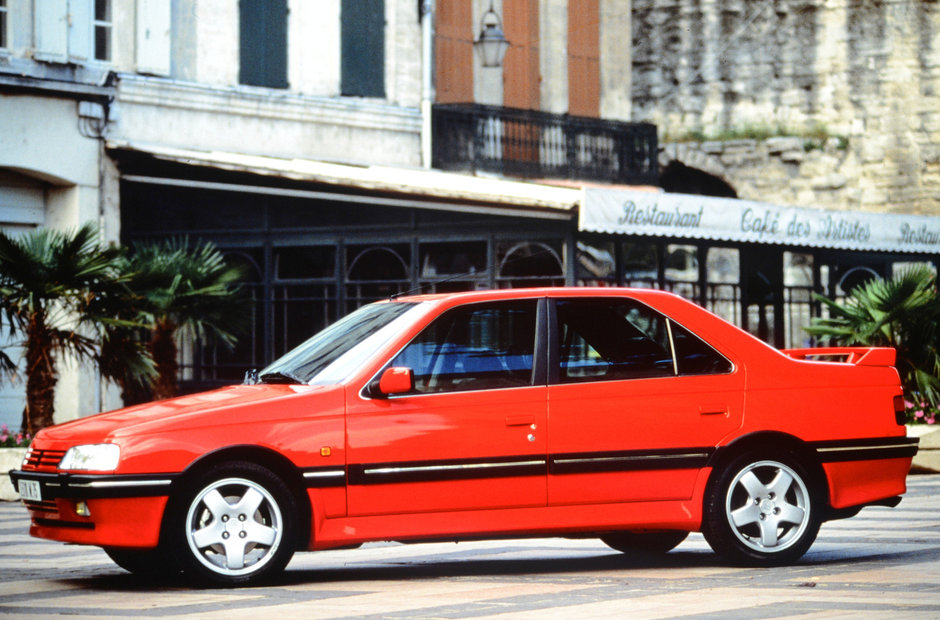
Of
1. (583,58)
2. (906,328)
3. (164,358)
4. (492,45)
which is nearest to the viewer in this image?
(164,358)

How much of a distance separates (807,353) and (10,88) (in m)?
12.4

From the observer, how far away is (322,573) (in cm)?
908

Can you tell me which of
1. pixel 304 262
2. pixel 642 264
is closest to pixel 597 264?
pixel 642 264

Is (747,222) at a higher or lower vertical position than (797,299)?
higher

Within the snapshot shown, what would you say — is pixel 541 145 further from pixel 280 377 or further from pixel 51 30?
pixel 280 377

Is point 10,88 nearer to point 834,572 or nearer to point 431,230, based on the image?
point 431,230

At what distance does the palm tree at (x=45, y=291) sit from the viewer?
48.8 ft

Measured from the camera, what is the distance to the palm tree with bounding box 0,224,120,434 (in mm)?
14867

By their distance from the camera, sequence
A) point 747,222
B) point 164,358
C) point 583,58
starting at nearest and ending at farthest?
point 164,358
point 747,222
point 583,58

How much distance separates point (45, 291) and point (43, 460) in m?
6.69

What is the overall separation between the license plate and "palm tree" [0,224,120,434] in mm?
6342

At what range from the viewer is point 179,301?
17078 millimetres

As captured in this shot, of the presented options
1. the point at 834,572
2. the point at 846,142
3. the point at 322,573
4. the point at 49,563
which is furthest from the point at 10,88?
the point at 846,142

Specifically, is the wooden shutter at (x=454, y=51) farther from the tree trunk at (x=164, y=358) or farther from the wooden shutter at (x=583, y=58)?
the tree trunk at (x=164, y=358)
